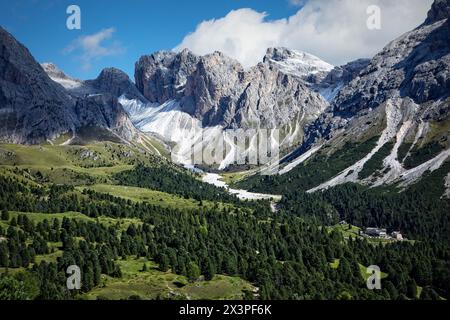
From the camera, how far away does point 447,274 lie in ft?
569

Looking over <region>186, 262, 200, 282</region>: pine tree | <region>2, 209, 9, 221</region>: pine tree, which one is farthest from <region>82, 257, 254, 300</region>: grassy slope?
<region>2, 209, 9, 221</region>: pine tree

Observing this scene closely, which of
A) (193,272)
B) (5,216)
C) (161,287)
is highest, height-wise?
(5,216)

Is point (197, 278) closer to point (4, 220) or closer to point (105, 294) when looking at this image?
point (105, 294)

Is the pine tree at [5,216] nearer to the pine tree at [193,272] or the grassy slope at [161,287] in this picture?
the grassy slope at [161,287]

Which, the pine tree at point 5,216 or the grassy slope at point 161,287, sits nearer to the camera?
the grassy slope at point 161,287

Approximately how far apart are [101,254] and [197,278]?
3339 centimetres

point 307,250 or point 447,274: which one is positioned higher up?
point 307,250

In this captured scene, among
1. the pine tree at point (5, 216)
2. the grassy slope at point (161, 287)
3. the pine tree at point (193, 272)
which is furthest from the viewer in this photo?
the pine tree at point (5, 216)

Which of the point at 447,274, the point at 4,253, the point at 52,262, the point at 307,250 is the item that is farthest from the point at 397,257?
the point at 4,253

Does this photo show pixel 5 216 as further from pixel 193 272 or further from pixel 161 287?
pixel 161 287

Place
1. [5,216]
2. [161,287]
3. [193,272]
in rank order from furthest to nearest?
[5,216] < [193,272] < [161,287]

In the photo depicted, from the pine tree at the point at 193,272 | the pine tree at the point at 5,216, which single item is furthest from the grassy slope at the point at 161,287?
the pine tree at the point at 5,216

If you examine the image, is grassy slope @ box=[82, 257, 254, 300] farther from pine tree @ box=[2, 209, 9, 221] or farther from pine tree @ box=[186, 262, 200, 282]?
pine tree @ box=[2, 209, 9, 221]

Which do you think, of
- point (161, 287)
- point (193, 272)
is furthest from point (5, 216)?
point (161, 287)
